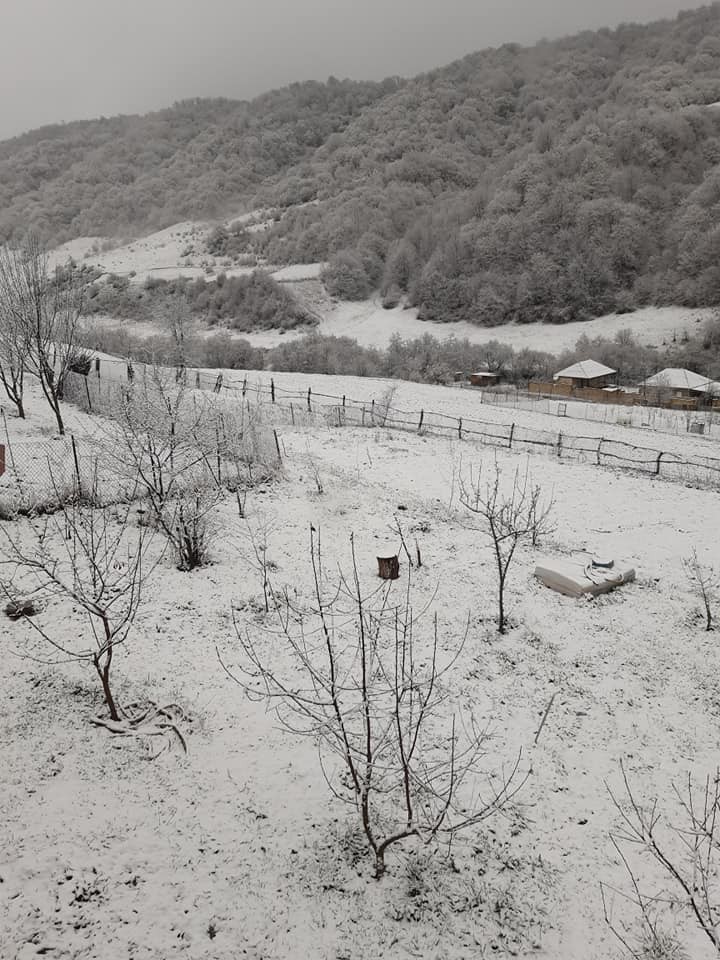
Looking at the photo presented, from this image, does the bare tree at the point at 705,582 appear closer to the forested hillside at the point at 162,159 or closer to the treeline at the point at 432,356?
the treeline at the point at 432,356

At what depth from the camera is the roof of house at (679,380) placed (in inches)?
1275

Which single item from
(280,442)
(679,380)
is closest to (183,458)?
(280,442)

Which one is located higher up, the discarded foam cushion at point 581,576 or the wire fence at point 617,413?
the wire fence at point 617,413

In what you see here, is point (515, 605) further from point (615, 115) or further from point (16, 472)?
point (615, 115)

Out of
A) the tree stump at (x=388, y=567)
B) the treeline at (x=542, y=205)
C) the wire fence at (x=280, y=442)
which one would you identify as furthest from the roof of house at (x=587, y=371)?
the tree stump at (x=388, y=567)

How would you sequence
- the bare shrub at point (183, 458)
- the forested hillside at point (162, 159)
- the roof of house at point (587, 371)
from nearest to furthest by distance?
1. the bare shrub at point (183, 458)
2. the roof of house at point (587, 371)
3. the forested hillside at point (162, 159)

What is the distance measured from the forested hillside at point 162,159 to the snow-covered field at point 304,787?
9922 centimetres

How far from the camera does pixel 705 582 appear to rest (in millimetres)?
10227

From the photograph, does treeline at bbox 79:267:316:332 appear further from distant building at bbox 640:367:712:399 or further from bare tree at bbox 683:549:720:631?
bare tree at bbox 683:549:720:631

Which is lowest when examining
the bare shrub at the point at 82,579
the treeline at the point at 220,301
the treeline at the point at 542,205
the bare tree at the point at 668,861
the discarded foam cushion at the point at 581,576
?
the bare tree at the point at 668,861

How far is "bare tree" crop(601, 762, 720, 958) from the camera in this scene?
4070mm

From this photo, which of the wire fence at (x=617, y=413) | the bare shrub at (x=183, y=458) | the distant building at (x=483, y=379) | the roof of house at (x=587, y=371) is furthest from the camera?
→ the distant building at (x=483, y=379)

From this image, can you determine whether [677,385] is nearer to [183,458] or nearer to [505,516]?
[505,516]

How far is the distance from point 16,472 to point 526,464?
15225 millimetres
